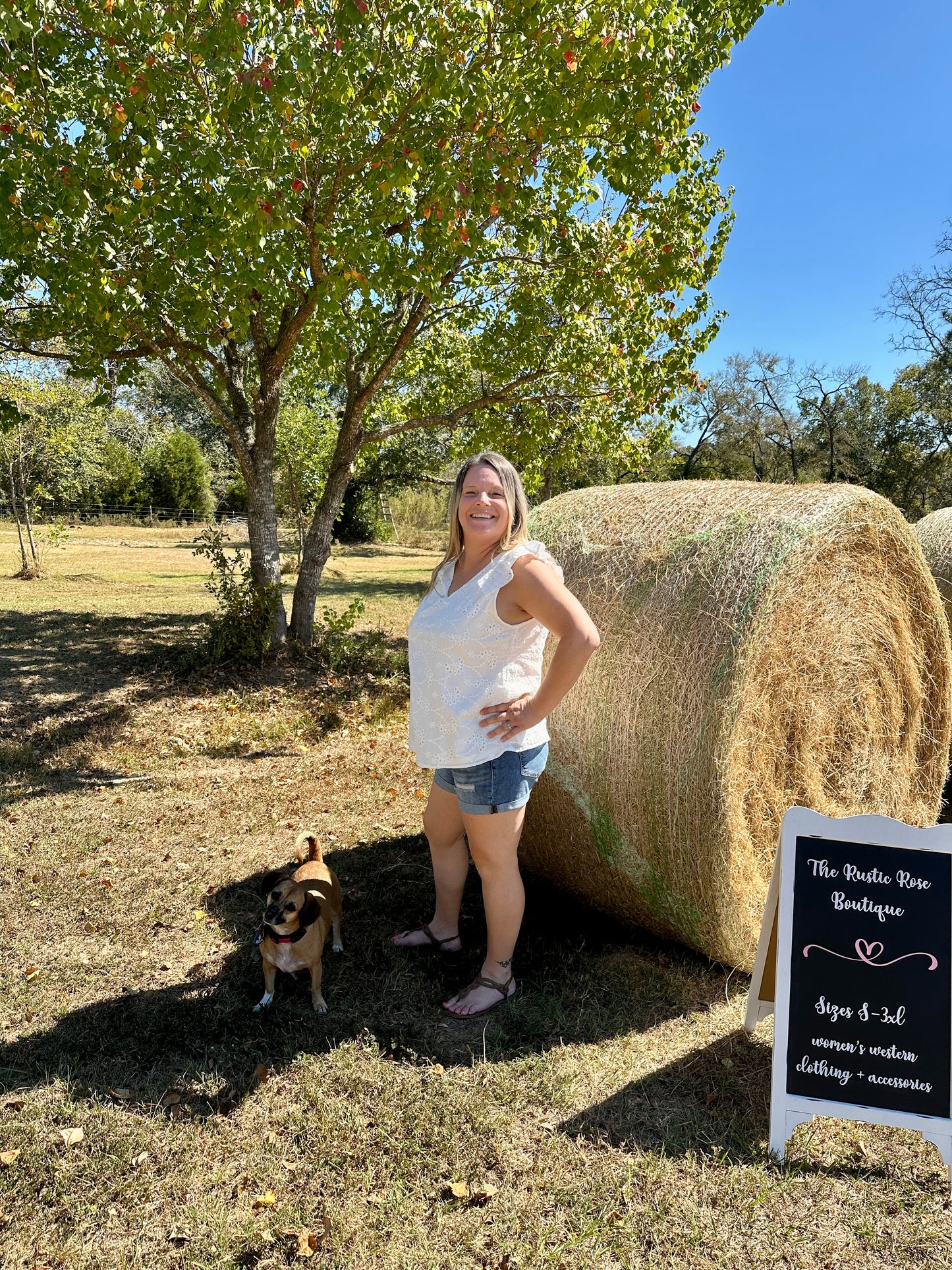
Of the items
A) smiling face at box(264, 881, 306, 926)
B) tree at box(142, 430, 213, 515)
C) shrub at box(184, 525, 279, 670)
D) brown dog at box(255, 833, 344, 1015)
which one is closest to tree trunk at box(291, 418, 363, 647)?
shrub at box(184, 525, 279, 670)

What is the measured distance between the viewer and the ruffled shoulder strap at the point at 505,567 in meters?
3.21

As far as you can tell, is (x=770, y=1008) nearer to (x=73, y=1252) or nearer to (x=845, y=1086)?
(x=845, y=1086)

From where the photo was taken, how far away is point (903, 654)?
432 cm

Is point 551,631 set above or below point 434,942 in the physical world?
above

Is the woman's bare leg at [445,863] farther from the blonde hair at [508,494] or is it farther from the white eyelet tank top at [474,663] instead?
the blonde hair at [508,494]

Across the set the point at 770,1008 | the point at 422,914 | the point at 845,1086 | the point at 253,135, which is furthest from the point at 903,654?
the point at 253,135

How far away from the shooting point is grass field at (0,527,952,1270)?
2.53 metres

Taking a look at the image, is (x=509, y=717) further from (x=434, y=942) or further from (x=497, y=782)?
(x=434, y=942)

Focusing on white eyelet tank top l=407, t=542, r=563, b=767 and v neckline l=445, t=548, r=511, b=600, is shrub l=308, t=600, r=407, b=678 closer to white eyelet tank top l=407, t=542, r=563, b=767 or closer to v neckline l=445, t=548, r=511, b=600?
v neckline l=445, t=548, r=511, b=600

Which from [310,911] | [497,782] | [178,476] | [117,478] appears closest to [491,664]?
[497,782]

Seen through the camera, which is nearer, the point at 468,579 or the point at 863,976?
the point at 863,976

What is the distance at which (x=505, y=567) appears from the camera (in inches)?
127

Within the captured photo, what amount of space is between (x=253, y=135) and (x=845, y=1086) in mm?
6625

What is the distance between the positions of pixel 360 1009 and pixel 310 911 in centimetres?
51
